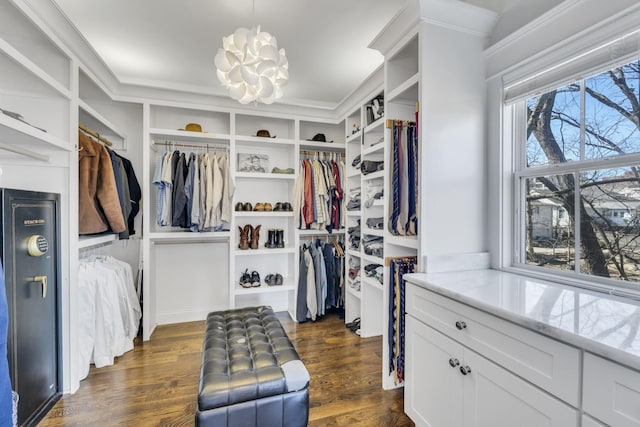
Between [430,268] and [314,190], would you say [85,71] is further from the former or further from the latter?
[430,268]

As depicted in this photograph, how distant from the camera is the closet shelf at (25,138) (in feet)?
4.71

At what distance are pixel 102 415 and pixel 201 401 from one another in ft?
3.18

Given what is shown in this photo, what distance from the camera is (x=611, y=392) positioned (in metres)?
0.78

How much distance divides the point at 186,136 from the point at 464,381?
118 inches

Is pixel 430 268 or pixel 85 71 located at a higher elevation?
pixel 85 71

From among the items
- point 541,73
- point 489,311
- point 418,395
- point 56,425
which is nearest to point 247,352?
point 418,395

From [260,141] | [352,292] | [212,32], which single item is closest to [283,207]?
[260,141]

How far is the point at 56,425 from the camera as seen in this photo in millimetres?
1677

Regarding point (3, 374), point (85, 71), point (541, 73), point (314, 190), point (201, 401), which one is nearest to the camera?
point (3, 374)

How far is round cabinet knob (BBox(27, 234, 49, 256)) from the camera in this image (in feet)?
5.40

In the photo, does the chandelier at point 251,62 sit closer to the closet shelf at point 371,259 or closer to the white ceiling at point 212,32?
the white ceiling at point 212,32

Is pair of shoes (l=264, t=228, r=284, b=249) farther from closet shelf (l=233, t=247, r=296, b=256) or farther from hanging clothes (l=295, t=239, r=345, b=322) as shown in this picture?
hanging clothes (l=295, t=239, r=345, b=322)

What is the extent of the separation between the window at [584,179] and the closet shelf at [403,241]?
1.99 feet

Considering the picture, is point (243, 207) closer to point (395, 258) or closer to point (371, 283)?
point (371, 283)
